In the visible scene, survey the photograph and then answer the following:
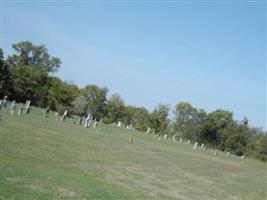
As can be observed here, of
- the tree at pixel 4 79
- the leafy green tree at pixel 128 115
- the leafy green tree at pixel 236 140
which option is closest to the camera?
the tree at pixel 4 79

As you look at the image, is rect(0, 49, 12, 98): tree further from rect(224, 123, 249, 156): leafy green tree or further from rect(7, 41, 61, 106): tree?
rect(224, 123, 249, 156): leafy green tree

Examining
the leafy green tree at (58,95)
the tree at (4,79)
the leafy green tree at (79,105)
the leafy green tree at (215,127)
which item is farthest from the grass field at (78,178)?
the leafy green tree at (215,127)

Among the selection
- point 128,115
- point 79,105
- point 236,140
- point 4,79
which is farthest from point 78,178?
point 128,115

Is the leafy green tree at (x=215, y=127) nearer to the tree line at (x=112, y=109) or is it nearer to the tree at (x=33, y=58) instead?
the tree line at (x=112, y=109)

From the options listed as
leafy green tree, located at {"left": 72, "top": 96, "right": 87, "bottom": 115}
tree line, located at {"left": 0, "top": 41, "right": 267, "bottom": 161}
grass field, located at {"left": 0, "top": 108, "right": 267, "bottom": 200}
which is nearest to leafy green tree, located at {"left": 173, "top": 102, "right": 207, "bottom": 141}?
tree line, located at {"left": 0, "top": 41, "right": 267, "bottom": 161}

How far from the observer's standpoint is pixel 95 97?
312 feet

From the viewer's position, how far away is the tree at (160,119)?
90188mm

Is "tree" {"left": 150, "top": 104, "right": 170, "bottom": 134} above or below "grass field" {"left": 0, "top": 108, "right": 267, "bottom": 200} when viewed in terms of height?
above

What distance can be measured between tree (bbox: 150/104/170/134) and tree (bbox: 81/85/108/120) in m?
12.7

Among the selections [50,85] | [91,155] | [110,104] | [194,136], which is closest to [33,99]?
[50,85]

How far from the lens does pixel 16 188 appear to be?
10.6 m

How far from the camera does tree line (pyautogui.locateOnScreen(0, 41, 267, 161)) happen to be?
77.4m

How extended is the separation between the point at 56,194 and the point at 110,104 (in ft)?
288

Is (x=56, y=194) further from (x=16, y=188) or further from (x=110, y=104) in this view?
(x=110, y=104)
